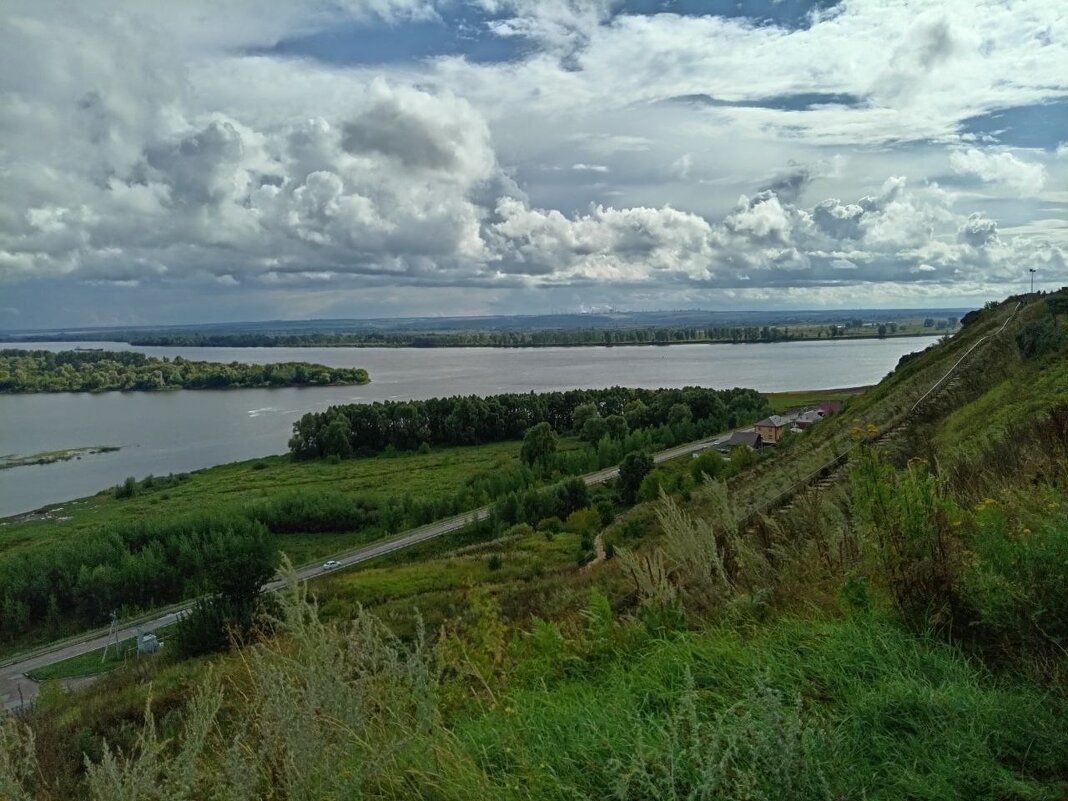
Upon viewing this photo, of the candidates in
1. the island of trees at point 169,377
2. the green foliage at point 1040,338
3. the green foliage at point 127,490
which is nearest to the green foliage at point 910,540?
the green foliage at point 1040,338

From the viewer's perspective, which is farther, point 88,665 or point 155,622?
point 155,622

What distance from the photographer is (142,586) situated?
3969 centimetres

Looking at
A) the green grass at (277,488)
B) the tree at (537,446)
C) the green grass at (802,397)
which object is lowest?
the green grass at (277,488)

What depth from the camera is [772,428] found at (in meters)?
52.7

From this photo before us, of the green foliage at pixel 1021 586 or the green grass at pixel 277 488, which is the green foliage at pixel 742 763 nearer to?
the green foliage at pixel 1021 586

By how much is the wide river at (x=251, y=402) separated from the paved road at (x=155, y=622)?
3639cm

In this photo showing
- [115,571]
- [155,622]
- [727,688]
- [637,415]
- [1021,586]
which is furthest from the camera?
[637,415]

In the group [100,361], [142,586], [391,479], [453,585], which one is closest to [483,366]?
[100,361]

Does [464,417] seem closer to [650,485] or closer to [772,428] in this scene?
[772,428]

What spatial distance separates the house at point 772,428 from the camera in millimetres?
51125

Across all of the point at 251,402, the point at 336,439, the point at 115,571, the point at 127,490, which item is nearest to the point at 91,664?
the point at 115,571

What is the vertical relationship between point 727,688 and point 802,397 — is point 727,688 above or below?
above

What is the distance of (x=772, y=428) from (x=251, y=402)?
344ft

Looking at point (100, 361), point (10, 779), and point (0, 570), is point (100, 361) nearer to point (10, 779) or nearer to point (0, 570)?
point (0, 570)
